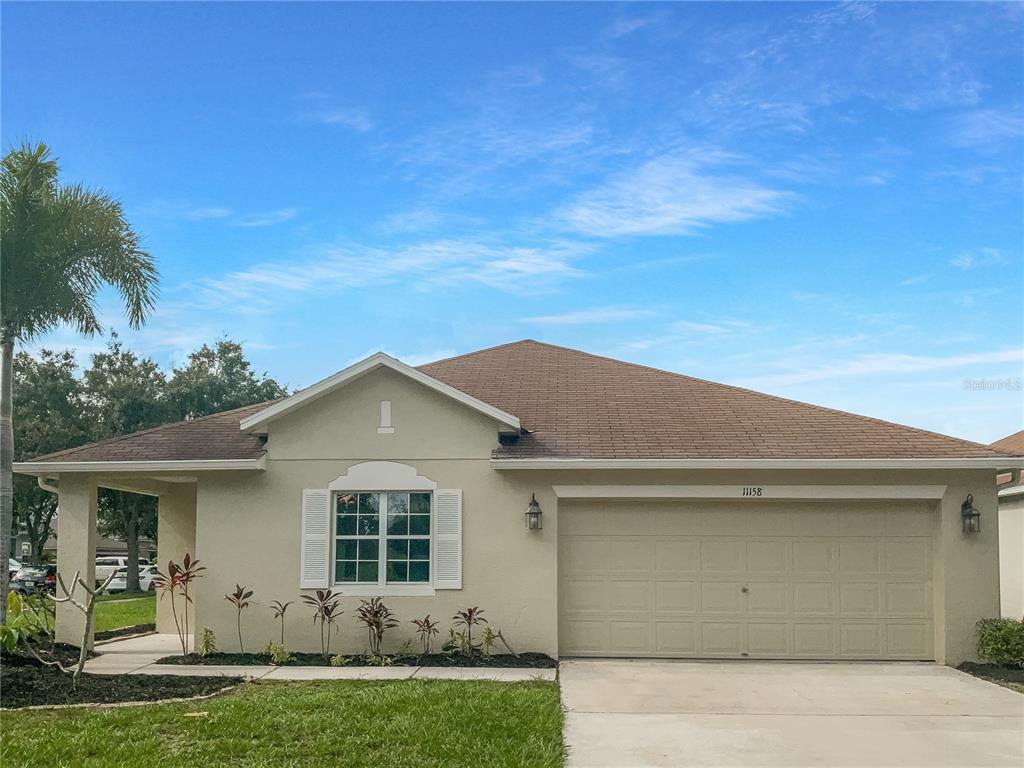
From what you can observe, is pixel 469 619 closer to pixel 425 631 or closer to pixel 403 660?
pixel 425 631

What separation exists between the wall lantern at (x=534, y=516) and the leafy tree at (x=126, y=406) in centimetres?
2494

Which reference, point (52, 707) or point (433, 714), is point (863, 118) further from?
point (52, 707)

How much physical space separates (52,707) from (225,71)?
31.9ft

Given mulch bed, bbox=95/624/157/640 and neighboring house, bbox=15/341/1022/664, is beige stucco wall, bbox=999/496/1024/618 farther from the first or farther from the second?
mulch bed, bbox=95/624/157/640

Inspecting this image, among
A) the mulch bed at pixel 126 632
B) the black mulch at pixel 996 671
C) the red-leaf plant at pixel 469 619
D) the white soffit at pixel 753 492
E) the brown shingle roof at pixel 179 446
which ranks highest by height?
the brown shingle roof at pixel 179 446

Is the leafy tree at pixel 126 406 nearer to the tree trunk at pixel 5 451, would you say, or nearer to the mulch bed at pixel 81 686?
the tree trunk at pixel 5 451

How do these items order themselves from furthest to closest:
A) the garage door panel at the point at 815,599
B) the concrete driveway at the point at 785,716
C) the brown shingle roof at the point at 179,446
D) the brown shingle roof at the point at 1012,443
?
the brown shingle roof at the point at 1012,443 → the brown shingle roof at the point at 179,446 → the garage door panel at the point at 815,599 → the concrete driveway at the point at 785,716

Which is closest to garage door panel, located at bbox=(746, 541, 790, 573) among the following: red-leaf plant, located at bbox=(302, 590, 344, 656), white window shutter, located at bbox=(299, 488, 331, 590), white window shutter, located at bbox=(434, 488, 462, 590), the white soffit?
the white soffit

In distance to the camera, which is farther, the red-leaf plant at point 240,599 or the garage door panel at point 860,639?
the red-leaf plant at point 240,599

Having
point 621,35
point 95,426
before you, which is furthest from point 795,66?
point 95,426

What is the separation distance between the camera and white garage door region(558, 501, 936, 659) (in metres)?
14.0

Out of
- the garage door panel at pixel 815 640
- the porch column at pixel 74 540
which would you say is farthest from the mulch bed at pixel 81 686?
the garage door panel at pixel 815 640

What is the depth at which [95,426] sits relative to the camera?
35781 mm

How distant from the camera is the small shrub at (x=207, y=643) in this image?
13969 millimetres
